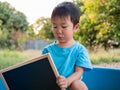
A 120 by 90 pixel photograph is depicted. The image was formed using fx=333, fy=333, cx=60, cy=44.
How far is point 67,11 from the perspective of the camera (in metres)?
1.06

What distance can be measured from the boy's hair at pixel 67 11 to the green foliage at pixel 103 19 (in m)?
1.22

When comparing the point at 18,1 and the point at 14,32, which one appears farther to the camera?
the point at 14,32

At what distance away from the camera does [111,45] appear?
2508 mm

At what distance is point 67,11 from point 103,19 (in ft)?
4.30

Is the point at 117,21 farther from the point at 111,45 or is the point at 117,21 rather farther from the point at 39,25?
the point at 39,25

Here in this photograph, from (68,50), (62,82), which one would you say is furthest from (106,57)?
(62,82)

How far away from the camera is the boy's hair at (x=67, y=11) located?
106 centimetres

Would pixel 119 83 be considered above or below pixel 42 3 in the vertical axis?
below

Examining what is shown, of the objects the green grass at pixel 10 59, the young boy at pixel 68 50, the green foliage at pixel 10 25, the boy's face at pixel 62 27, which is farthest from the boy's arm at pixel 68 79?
the green foliage at pixel 10 25

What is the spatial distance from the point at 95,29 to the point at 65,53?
1404mm

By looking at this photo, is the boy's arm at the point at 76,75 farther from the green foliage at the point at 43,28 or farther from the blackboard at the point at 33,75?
the green foliage at the point at 43,28

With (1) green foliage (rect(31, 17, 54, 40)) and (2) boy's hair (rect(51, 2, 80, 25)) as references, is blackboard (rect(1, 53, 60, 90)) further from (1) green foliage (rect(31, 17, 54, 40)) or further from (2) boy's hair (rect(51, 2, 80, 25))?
(1) green foliage (rect(31, 17, 54, 40))

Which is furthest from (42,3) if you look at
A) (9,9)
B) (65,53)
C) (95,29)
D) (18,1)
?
(65,53)

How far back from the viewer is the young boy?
41.3 inches
